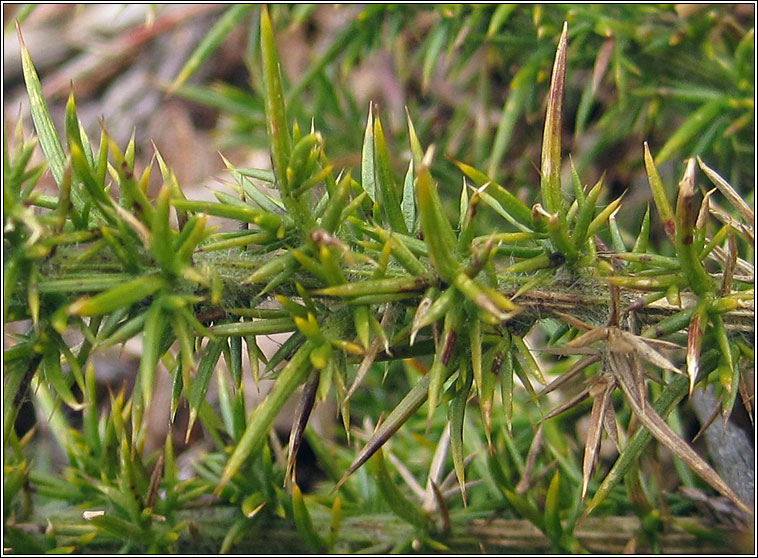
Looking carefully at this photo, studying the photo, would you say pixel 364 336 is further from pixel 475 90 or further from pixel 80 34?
pixel 80 34

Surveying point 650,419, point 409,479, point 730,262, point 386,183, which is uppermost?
point 386,183

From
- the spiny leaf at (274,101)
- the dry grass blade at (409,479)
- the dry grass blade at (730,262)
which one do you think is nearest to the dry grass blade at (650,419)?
the dry grass blade at (730,262)

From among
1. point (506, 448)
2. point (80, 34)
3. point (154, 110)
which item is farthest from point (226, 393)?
point (80, 34)

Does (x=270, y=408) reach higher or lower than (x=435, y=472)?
higher

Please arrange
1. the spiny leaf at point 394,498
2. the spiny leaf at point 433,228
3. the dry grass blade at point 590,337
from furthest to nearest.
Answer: the spiny leaf at point 394,498 < the dry grass blade at point 590,337 < the spiny leaf at point 433,228

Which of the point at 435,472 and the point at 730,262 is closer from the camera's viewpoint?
the point at 730,262

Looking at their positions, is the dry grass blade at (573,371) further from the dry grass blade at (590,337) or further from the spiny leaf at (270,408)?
the spiny leaf at (270,408)

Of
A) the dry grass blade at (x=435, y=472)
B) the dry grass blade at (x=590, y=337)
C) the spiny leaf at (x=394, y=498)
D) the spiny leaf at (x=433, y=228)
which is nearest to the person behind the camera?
the spiny leaf at (x=433, y=228)

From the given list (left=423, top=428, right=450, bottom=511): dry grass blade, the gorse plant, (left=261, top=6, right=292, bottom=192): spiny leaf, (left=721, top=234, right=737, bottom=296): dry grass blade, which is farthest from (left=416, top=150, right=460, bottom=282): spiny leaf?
(left=423, top=428, right=450, bottom=511): dry grass blade

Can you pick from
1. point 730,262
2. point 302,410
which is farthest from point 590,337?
point 302,410

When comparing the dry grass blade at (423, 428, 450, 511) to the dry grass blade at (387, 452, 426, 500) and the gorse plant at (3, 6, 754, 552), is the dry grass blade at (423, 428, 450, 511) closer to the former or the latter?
the dry grass blade at (387, 452, 426, 500)

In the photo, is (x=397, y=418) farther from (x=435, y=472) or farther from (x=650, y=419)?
(x=435, y=472)

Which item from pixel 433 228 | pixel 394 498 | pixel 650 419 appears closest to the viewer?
pixel 433 228
